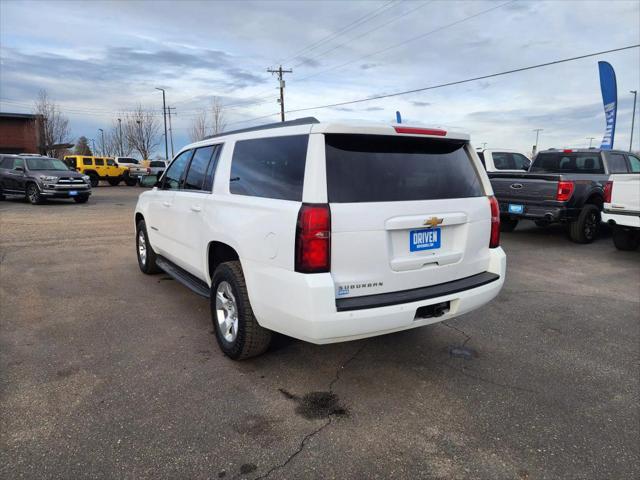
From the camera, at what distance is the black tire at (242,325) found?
11.1ft

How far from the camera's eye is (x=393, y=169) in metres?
3.12

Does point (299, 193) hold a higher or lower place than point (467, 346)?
higher

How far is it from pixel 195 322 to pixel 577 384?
3414mm

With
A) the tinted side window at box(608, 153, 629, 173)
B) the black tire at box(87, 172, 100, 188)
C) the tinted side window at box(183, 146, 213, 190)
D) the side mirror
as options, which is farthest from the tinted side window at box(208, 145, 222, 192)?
the black tire at box(87, 172, 100, 188)

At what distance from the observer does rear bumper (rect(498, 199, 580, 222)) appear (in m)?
8.79

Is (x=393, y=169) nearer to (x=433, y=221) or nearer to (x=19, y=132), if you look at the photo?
(x=433, y=221)

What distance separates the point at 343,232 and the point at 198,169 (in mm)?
2287

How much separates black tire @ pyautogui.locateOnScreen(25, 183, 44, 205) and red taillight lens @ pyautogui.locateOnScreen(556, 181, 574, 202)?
55.9ft

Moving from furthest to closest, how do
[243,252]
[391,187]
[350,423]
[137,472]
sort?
[243,252], [391,187], [350,423], [137,472]

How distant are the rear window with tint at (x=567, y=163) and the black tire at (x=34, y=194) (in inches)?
656

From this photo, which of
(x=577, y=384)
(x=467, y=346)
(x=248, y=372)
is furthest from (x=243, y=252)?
(x=577, y=384)

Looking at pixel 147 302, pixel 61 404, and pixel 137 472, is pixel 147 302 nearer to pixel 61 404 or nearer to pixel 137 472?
pixel 61 404

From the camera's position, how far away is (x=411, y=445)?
265cm

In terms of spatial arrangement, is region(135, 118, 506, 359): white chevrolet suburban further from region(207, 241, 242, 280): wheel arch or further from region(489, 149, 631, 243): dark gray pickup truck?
region(489, 149, 631, 243): dark gray pickup truck
